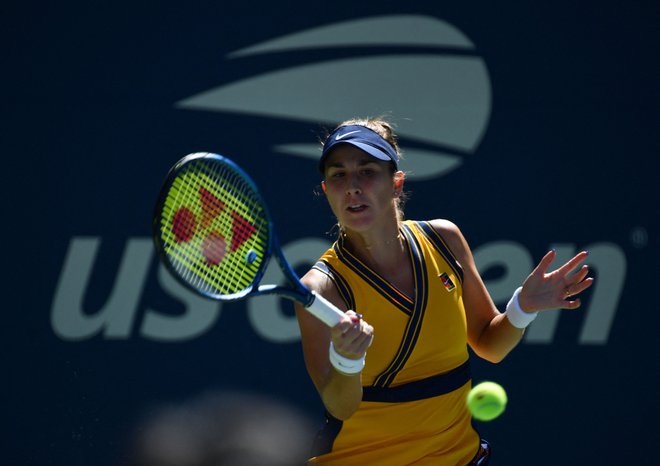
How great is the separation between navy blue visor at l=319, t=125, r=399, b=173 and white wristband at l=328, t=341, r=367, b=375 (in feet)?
1.95

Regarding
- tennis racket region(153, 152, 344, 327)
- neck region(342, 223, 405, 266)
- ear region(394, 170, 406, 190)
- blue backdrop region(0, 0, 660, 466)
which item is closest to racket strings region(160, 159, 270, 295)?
tennis racket region(153, 152, 344, 327)

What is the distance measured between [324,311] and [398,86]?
2416 mm

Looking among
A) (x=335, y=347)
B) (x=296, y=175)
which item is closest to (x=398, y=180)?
(x=335, y=347)

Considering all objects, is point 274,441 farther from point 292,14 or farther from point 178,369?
point 292,14

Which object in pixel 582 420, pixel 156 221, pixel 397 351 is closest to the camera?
pixel 156 221

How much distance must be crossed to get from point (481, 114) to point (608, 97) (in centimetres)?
66

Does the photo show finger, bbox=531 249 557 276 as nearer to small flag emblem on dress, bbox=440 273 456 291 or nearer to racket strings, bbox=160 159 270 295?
small flag emblem on dress, bbox=440 273 456 291

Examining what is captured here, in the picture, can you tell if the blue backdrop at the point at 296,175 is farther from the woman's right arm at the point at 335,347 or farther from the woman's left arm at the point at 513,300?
the woman's right arm at the point at 335,347

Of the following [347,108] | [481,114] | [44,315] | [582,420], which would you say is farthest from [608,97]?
[44,315]

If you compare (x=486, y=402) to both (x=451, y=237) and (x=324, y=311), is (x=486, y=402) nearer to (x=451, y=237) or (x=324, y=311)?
(x=451, y=237)

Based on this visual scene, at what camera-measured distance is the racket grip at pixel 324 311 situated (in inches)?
90.2

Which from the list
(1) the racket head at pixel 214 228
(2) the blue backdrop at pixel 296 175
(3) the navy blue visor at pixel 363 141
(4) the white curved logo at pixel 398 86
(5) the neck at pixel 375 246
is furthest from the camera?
(4) the white curved logo at pixel 398 86

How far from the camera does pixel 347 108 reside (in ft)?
14.7

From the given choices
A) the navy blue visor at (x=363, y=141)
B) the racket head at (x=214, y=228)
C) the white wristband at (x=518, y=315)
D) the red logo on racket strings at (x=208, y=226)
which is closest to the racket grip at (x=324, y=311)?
the racket head at (x=214, y=228)
